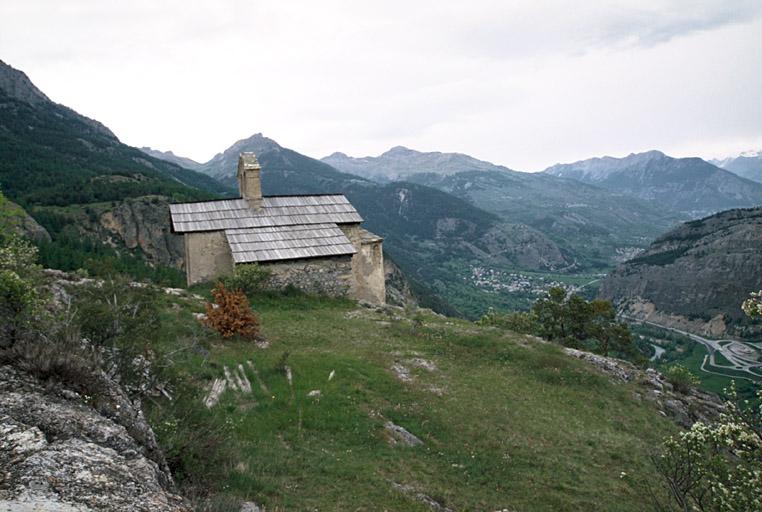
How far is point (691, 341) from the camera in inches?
5910

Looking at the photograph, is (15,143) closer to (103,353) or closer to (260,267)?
(260,267)

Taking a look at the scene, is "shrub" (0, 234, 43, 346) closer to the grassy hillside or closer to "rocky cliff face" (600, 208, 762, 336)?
the grassy hillside

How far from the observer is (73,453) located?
4844 mm

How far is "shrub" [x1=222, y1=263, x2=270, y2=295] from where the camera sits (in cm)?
2441

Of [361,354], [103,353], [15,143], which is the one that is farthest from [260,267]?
[15,143]

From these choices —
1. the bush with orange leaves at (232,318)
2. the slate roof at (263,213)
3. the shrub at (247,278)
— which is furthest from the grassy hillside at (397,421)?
the slate roof at (263,213)

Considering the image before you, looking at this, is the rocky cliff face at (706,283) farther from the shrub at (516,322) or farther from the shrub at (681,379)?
the shrub at (681,379)

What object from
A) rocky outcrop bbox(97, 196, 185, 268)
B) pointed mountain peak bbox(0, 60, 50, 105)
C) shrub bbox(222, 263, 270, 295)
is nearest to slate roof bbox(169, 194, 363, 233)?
shrub bbox(222, 263, 270, 295)

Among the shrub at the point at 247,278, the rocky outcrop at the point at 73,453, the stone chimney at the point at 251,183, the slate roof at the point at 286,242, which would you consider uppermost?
the stone chimney at the point at 251,183

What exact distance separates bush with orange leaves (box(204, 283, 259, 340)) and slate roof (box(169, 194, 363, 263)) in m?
6.72

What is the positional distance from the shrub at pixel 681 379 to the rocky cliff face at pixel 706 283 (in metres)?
157

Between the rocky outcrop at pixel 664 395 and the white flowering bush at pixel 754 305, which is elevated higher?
the white flowering bush at pixel 754 305

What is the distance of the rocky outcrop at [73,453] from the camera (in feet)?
13.9

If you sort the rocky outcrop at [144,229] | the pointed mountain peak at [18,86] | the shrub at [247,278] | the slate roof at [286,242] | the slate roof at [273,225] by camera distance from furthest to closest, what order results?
the pointed mountain peak at [18,86] < the rocky outcrop at [144,229] < the slate roof at [273,225] < the slate roof at [286,242] < the shrub at [247,278]
